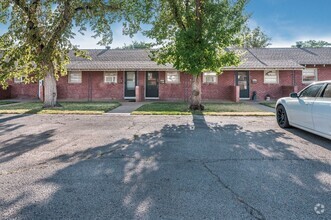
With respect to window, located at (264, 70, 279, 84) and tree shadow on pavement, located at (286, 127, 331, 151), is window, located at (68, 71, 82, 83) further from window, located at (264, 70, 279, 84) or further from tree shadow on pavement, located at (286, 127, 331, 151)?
tree shadow on pavement, located at (286, 127, 331, 151)

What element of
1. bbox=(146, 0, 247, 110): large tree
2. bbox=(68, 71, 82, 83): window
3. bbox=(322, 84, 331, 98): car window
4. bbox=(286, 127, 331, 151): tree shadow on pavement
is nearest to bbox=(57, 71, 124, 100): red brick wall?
bbox=(68, 71, 82, 83): window

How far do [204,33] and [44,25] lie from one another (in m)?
8.56

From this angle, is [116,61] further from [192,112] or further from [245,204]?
[245,204]

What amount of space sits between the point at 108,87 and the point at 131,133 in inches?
491

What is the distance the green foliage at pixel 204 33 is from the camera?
1044 centimetres

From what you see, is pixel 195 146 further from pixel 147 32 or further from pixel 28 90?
pixel 28 90

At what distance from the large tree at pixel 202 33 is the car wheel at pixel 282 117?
3760 mm

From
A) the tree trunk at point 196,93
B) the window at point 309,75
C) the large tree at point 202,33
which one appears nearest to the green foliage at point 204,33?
the large tree at point 202,33

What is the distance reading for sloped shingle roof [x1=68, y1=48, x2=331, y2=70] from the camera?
17.7 meters

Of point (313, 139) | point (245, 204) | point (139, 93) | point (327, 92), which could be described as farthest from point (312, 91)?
point (139, 93)

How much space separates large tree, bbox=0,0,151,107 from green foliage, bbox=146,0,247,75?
212 centimetres

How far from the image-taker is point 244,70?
60.4ft

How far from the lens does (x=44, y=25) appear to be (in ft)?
42.1

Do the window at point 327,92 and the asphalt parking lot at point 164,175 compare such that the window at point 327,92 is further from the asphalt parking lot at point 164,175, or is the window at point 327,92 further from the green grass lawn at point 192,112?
the green grass lawn at point 192,112
